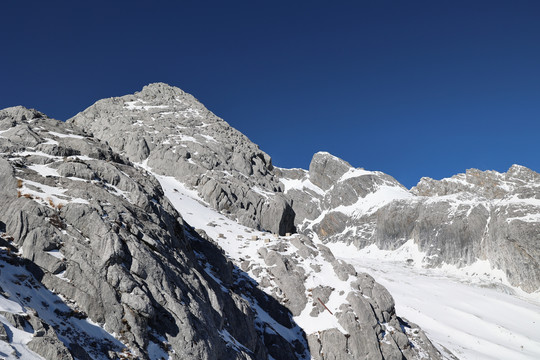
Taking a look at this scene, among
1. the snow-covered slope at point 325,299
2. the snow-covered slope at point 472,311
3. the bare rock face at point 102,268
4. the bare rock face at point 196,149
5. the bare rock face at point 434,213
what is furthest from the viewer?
the bare rock face at point 434,213

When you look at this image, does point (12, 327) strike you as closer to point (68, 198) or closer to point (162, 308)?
point (162, 308)

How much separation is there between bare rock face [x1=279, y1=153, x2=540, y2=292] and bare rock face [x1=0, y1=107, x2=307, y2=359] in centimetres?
8575

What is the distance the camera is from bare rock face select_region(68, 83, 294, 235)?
66.7 meters

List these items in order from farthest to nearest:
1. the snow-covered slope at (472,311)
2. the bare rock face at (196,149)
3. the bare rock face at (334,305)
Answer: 1. the bare rock face at (196,149)
2. the snow-covered slope at (472,311)
3. the bare rock face at (334,305)

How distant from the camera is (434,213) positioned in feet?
389

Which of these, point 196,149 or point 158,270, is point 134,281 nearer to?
point 158,270

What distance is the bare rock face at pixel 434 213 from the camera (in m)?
89.8

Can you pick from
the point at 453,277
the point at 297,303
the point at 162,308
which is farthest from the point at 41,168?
the point at 453,277

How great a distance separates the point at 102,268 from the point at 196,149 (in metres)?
69.0

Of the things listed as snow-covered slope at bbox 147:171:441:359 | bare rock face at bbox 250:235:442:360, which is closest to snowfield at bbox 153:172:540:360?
snow-covered slope at bbox 147:171:441:359

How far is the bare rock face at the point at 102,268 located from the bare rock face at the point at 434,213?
85751mm

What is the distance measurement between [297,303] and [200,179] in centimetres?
4211

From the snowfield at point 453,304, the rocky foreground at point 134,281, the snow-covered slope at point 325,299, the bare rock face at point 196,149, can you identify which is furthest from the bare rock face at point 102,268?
the bare rock face at point 196,149

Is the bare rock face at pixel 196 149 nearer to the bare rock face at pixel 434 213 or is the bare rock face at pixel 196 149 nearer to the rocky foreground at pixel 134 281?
the rocky foreground at pixel 134 281
